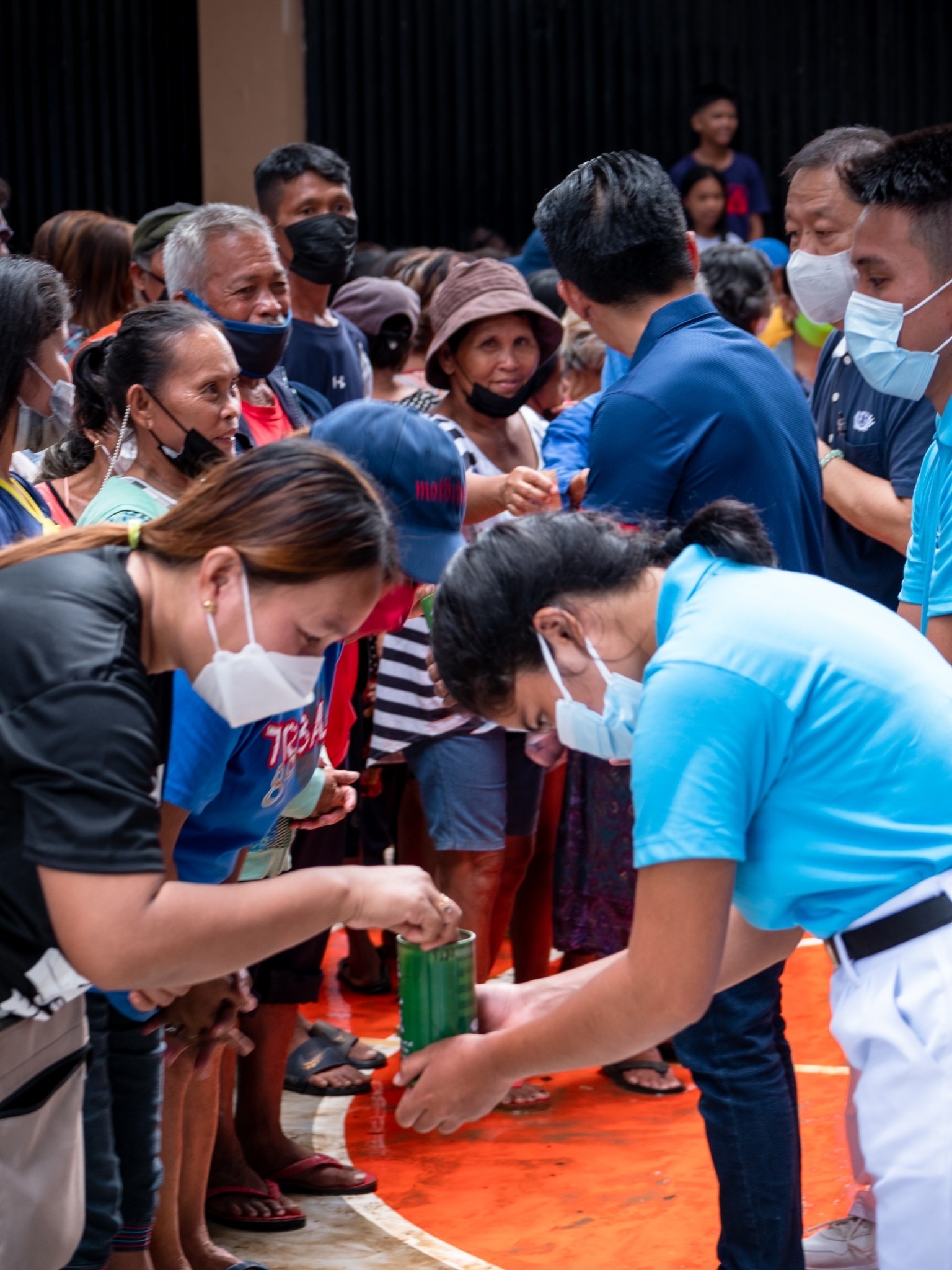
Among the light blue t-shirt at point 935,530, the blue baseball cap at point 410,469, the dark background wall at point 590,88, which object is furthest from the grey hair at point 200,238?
the dark background wall at point 590,88

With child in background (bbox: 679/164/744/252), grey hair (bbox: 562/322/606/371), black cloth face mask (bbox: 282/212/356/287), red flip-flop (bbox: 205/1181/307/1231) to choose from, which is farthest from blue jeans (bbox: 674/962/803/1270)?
child in background (bbox: 679/164/744/252)

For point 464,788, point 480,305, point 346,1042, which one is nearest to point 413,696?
point 464,788

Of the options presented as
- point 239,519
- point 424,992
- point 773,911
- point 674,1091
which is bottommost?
point 674,1091

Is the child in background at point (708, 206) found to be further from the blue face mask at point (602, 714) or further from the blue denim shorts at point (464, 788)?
the blue face mask at point (602, 714)

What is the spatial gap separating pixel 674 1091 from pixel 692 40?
772 cm

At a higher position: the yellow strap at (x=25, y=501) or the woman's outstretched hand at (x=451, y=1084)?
the yellow strap at (x=25, y=501)

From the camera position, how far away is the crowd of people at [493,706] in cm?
173

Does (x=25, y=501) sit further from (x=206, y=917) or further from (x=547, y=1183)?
(x=547, y=1183)

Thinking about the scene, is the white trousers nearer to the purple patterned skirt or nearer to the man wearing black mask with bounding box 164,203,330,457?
the purple patterned skirt

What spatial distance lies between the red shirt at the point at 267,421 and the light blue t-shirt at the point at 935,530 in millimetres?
1498

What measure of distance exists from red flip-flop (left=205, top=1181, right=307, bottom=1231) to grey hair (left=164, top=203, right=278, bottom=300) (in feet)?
6.54

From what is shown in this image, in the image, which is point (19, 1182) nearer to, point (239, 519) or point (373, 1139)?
point (239, 519)

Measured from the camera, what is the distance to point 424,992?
2.03 meters

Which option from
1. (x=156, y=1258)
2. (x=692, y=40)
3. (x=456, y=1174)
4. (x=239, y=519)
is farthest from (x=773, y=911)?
(x=692, y=40)
